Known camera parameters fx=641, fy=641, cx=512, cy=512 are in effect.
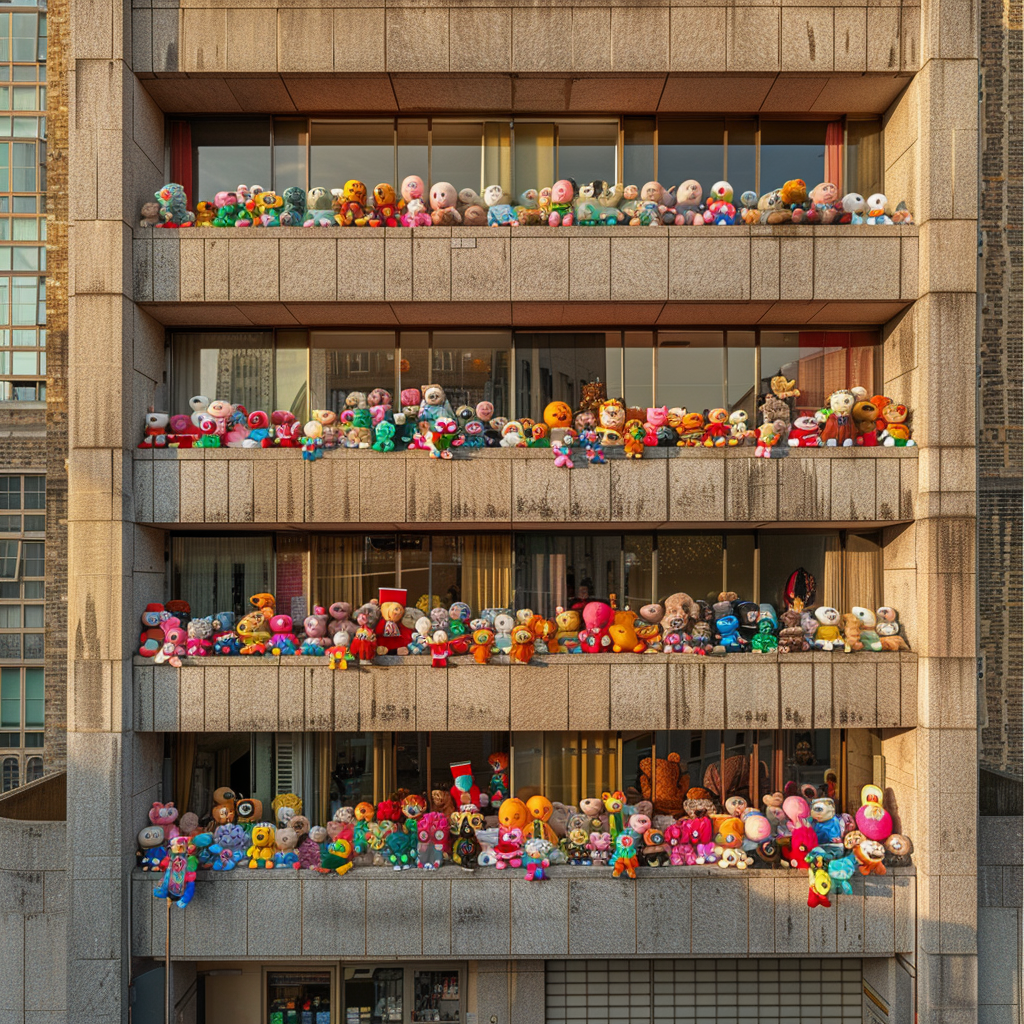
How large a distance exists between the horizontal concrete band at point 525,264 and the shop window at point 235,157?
5.16 feet

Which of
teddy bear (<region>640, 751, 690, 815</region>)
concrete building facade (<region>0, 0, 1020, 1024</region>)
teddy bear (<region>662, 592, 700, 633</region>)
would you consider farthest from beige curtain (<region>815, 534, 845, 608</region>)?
teddy bear (<region>640, 751, 690, 815</region>)

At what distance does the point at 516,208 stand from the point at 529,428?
3544 mm

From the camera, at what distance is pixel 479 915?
945 centimetres

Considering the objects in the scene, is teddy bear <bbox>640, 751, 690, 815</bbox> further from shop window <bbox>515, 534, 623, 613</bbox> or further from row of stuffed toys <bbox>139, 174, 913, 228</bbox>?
row of stuffed toys <bbox>139, 174, 913, 228</bbox>

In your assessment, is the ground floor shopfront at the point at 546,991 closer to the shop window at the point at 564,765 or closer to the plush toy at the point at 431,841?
the plush toy at the point at 431,841

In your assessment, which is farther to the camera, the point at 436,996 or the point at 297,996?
the point at 297,996

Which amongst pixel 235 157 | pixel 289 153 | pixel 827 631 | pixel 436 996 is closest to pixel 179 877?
pixel 436 996

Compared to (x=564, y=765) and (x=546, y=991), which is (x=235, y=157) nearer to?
(x=564, y=765)

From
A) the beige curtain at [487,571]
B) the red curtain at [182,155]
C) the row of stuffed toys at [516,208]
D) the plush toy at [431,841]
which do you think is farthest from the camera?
the red curtain at [182,155]

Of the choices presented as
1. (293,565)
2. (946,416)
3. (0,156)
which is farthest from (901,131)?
(0,156)

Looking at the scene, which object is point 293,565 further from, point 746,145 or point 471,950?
point 746,145

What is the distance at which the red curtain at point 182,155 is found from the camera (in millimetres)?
10836

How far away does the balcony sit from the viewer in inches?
388

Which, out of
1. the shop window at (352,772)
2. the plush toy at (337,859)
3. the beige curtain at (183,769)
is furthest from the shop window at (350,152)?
the plush toy at (337,859)
